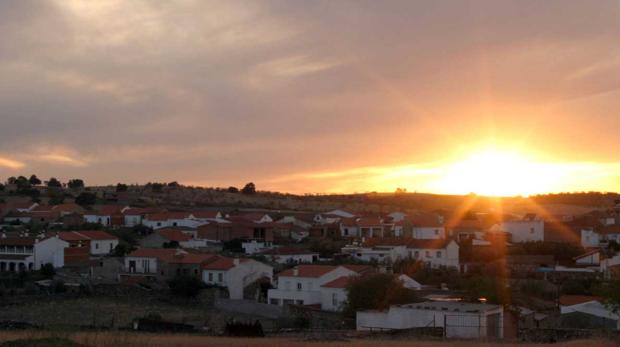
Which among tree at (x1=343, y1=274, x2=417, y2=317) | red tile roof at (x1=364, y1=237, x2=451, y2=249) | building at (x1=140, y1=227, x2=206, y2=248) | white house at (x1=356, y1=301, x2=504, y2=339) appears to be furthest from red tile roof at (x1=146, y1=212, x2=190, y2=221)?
white house at (x1=356, y1=301, x2=504, y2=339)

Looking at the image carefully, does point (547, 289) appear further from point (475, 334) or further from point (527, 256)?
point (475, 334)

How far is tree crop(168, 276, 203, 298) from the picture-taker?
54.1 meters

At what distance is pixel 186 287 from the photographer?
5412 cm

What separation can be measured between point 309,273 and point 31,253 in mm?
24444

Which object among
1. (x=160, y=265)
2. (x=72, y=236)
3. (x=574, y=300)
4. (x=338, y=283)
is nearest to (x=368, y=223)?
(x=160, y=265)

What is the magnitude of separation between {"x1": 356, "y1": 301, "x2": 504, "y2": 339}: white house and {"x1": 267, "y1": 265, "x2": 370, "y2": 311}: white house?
47.9 feet

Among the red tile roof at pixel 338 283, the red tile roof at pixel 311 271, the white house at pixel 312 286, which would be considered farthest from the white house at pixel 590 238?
the red tile roof at pixel 338 283

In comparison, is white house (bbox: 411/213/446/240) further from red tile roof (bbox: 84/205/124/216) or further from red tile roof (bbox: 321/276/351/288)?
red tile roof (bbox: 84/205/124/216)

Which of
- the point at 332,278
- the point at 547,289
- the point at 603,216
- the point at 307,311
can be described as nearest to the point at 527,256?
the point at 547,289

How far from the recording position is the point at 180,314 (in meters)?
46.7

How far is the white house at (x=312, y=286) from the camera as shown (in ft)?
169

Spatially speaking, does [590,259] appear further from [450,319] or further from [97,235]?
[97,235]

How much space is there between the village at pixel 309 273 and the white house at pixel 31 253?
11 centimetres

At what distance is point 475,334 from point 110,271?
38.2m
